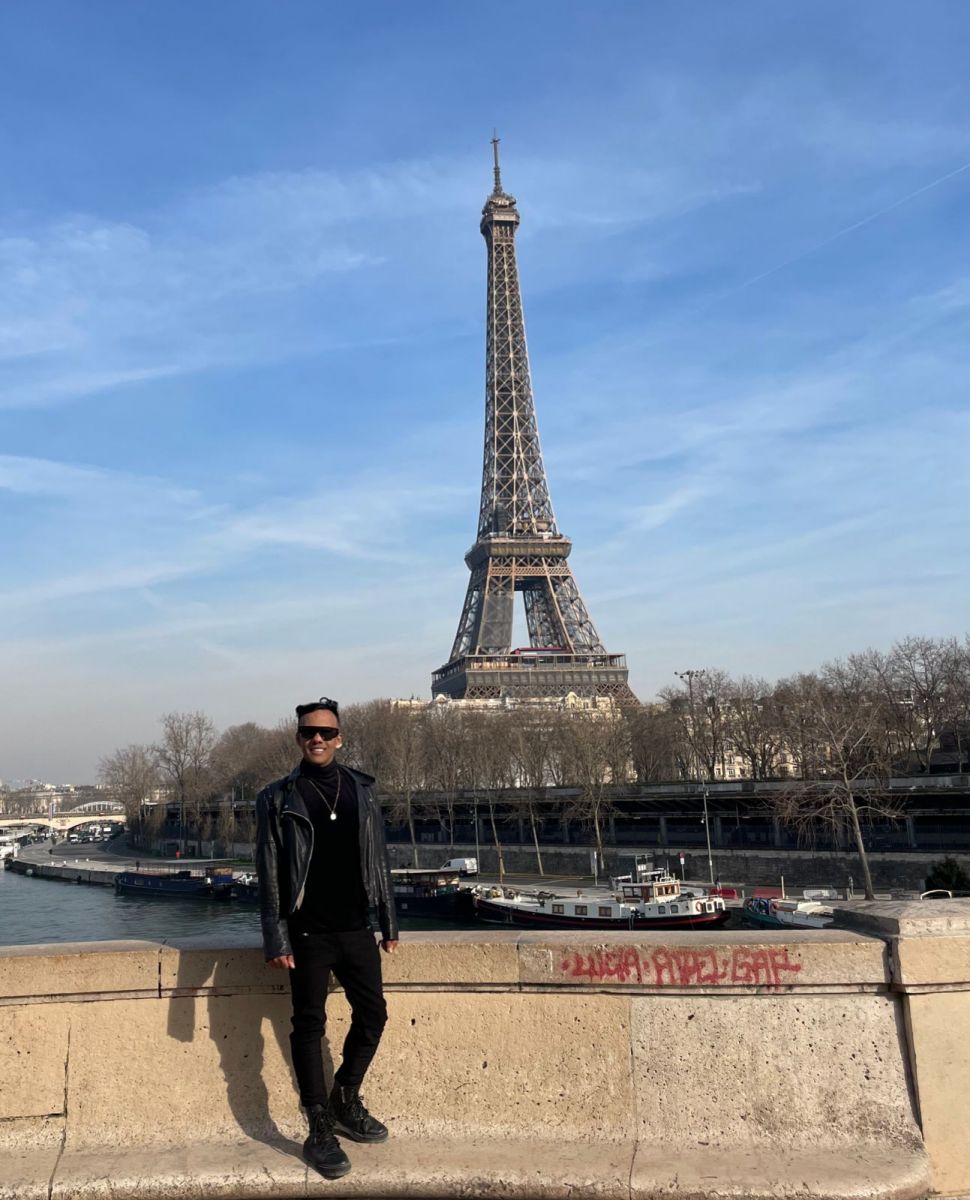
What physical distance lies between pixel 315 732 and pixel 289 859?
0.64 m

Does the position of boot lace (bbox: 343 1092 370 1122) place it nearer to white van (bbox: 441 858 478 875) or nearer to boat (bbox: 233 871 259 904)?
boat (bbox: 233 871 259 904)

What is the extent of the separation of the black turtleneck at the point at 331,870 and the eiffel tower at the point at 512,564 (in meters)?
103

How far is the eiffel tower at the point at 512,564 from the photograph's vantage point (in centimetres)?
11025

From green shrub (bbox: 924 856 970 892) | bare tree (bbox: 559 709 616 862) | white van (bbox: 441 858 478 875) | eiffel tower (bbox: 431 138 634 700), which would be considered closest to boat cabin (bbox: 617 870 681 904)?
green shrub (bbox: 924 856 970 892)

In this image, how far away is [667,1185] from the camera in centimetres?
474

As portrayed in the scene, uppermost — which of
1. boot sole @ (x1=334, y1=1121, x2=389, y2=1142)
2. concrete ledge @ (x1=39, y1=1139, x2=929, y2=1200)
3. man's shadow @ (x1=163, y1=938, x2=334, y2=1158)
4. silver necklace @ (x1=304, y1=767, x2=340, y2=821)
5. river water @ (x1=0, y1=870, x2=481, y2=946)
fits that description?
silver necklace @ (x1=304, y1=767, x2=340, y2=821)

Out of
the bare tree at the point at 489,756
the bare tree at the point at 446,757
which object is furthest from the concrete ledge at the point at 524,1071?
the bare tree at the point at 446,757

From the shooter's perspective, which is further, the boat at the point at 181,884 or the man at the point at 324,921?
the boat at the point at 181,884

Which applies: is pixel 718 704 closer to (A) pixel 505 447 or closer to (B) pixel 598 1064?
(A) pixel 505 447

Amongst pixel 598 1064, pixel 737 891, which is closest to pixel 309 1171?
pixel 598 1064

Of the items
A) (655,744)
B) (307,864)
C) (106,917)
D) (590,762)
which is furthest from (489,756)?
(307,864)

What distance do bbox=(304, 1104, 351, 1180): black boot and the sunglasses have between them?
5.59 feet

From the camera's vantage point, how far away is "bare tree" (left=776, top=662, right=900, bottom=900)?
152 feet

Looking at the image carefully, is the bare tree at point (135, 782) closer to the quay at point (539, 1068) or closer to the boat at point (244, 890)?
the boat at point (244, 890)
